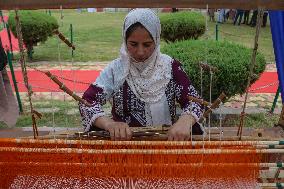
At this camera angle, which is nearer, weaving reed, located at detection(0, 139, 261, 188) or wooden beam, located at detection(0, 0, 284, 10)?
wooden beam, located at detection(0, 0, 284, 10)

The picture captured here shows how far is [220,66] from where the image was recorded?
4.58 metres

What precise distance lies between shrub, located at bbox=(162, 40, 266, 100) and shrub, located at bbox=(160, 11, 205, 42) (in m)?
3.90

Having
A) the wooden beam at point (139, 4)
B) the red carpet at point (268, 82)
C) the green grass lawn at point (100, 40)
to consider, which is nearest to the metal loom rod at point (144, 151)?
the wooden beam at point (139, 4)

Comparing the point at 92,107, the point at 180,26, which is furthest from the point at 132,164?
the point at 180,26

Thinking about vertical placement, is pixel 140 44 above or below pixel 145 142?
above

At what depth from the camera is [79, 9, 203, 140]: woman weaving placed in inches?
81.7

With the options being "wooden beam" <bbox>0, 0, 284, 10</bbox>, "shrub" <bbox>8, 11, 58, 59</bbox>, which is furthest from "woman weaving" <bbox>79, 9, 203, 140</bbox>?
"shrub" <bbox>8, 11, 58, 59</bbox>

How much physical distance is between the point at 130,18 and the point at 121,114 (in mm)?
592

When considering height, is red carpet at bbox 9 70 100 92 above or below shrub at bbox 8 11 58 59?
below

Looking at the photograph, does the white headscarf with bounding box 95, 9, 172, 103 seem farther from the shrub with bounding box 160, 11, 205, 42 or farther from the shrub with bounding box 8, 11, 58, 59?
the shrub with bounding box 8, 11, 58, 59

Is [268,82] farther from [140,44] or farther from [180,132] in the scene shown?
[180,132]

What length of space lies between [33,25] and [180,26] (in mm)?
3545

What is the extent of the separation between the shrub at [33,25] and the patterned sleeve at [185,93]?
300 inches

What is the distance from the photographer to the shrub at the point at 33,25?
939 centimetres
